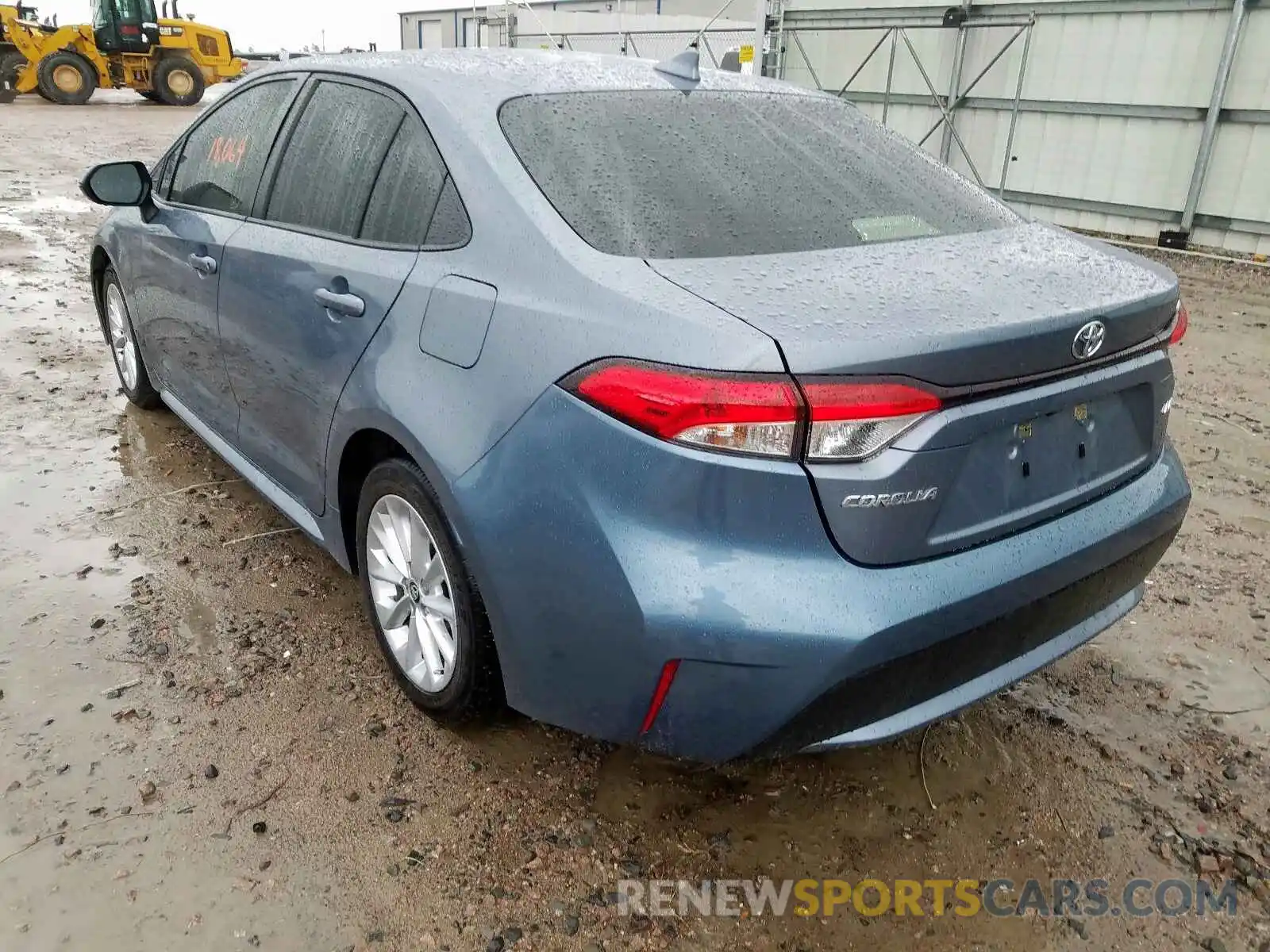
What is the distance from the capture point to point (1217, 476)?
414cm

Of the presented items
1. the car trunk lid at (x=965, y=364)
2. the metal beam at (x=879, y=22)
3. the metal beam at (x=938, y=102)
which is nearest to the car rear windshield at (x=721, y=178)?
the car trunk lid at (x=965, y=364)

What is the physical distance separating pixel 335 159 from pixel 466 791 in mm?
1719

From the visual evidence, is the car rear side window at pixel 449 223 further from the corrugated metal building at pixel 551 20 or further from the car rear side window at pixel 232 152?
the corrugated metal building at pixel 551 20

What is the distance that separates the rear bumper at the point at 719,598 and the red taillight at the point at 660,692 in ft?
0.04

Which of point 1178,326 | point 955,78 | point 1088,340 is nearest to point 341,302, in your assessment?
point 1088,340

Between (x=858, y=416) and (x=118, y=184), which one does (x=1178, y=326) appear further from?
(x=118, y=184)

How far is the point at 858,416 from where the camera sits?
161 cm

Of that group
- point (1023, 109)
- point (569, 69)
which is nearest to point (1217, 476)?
point (569, 69)

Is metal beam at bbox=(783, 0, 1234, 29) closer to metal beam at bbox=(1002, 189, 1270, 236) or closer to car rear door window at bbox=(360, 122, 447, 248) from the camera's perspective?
metal beam at bbox=(1002, 189, 1270, 236)

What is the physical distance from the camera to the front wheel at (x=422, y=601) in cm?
214

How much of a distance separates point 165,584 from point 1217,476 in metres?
4.20

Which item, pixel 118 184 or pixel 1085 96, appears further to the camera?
pixel 1085 96

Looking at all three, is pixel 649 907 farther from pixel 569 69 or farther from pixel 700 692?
pixel 569 69

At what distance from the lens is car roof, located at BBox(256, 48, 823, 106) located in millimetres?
2336
